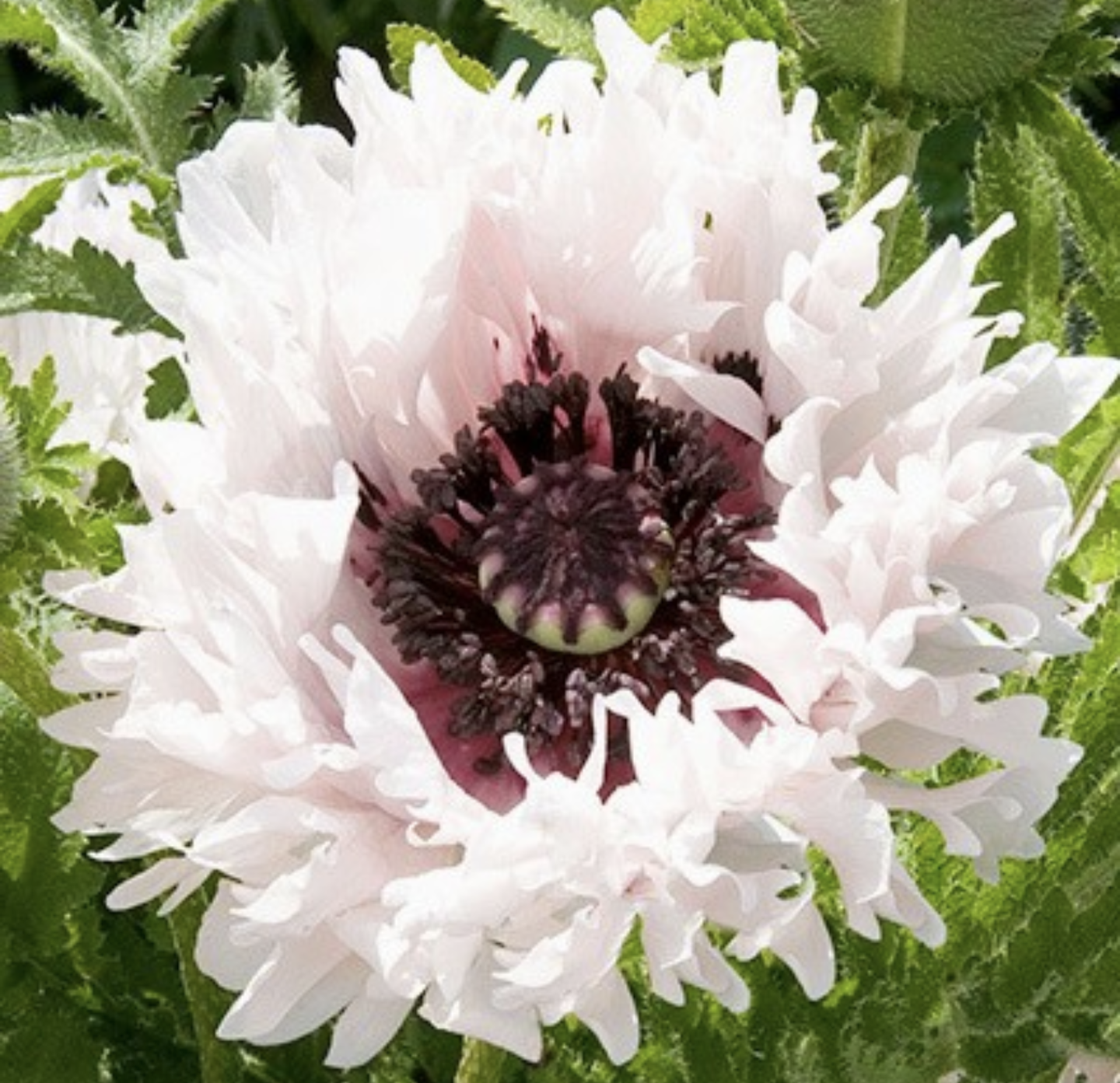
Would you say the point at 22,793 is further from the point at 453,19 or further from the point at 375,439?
the point at 453,19

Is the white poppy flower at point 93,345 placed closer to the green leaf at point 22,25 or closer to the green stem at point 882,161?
the green leaf at point 22,25

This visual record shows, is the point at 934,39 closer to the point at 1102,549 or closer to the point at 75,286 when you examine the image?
the point at 1102,549

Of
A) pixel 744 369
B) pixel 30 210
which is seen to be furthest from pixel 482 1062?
pixel 30 210

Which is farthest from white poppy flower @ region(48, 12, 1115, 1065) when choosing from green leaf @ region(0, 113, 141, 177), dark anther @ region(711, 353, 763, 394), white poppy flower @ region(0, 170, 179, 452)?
white poppy flower @ region(0, 170, 179, 452)

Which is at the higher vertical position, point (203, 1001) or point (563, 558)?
point (563, 558)

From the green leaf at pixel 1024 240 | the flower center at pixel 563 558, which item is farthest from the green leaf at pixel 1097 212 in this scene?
the flower center at pixel 563 558

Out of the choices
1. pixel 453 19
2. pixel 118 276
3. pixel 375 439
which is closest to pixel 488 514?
pixel 375 439

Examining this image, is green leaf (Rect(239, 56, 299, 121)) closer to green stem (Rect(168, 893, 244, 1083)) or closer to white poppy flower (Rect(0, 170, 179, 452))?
white poppy flower (Rect(0, 170, 179, 452))
